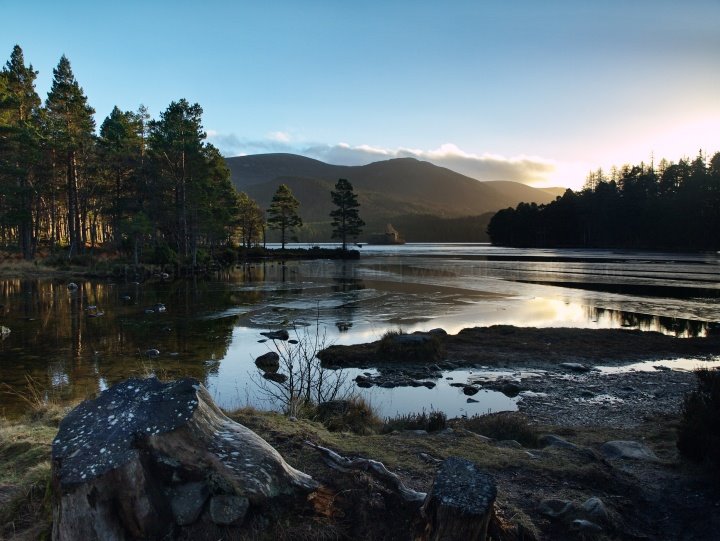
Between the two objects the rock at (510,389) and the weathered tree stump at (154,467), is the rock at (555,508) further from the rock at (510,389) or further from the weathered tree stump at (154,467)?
the rock at (510,389)

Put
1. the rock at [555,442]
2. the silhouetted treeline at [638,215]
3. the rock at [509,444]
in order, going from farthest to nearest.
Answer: the silhouetted treeline at [638,215], the rock at [509,444], the rock at [555,442]

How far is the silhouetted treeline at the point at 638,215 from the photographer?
8838 centimetres

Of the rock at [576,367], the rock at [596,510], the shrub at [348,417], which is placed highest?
the rock at [596,510]

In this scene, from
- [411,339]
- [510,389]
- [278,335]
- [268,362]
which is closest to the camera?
[510,389]

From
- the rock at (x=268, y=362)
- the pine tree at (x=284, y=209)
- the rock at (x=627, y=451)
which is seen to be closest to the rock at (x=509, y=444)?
the rock at (x=627, y=451)

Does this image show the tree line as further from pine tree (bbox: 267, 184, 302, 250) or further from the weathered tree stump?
the weathered tree stump

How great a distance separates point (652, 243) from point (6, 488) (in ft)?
383

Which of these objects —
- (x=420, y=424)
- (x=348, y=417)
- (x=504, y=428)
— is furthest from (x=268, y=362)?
(x=504, y=428)

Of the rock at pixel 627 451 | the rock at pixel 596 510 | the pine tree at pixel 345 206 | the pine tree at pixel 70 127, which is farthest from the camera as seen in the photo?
the pine tree at pixel 345 206

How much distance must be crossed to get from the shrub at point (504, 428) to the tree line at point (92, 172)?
40.9m

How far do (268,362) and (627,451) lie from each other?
1035 centimetres

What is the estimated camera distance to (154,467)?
12.5 ft

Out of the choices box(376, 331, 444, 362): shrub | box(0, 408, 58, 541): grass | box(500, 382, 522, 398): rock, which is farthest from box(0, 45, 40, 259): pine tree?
box(500, 382, 522, 398): rock

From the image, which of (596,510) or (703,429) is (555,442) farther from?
(596,510)
